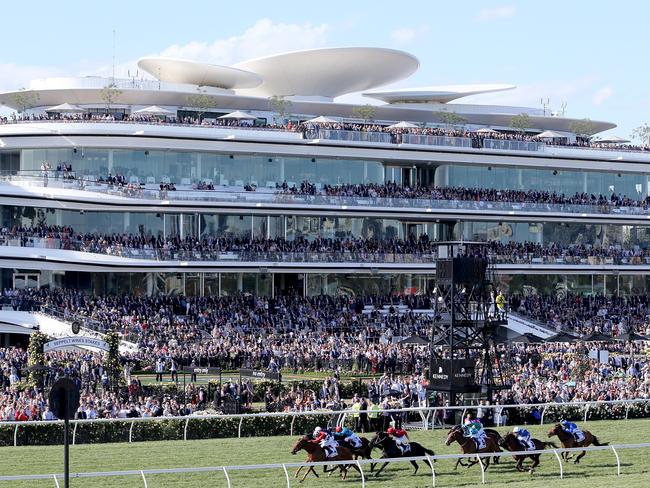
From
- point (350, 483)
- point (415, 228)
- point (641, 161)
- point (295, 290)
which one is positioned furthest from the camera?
point (641, 161)

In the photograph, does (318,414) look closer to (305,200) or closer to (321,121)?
(305,200)

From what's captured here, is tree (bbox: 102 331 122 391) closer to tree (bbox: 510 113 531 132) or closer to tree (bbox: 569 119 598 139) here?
tree (bbox: 510 113 531 132)

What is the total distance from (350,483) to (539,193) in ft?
132

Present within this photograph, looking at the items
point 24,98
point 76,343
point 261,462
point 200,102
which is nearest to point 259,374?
point 76,343

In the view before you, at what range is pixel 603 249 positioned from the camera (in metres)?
59.7

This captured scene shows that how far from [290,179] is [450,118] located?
10.9 metres

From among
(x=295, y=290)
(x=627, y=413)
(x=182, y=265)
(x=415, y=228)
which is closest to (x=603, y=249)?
(x=415, y=228)

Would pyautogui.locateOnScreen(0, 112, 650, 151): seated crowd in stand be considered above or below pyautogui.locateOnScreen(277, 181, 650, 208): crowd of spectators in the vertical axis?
above

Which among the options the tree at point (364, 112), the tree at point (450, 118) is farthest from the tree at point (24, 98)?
the tree at point (450, 118)

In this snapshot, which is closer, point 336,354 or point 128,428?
point 128,428

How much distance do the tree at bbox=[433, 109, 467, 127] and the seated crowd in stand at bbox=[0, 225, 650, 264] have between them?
7304 mm

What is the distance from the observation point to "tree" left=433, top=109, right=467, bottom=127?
62281 mm

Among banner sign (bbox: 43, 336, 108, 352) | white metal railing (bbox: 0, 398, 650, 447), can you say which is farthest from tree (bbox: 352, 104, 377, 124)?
white metal railing (bbox: 0, 398, 650, 447)

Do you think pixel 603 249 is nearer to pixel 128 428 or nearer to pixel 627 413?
pixel 627 413
